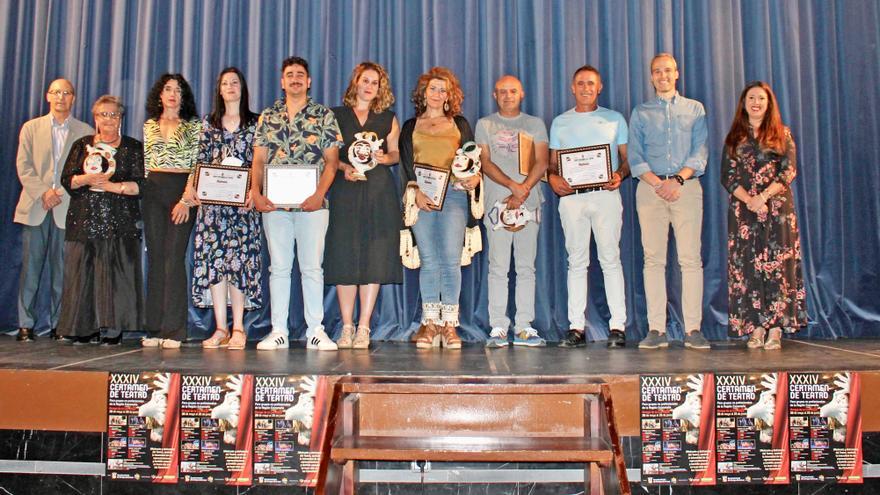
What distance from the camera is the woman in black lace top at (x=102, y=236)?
4.02 meters

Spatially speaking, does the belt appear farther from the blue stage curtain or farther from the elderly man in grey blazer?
the elderly man in grey blazer

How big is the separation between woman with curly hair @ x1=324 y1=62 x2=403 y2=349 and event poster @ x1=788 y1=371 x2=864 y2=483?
78.7 inches

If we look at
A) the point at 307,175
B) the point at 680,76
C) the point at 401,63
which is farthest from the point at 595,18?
the point at 307,175

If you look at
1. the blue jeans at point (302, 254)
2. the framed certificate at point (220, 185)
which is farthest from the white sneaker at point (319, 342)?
the framed certificate at point (220, 185)

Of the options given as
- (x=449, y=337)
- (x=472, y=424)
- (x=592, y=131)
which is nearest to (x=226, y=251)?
(x=449, y=337)

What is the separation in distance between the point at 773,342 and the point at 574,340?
1.02 m

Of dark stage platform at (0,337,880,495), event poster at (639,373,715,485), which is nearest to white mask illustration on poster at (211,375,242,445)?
dark stage platform at (0,337,880,495)

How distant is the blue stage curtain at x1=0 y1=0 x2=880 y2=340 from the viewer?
15.0ft

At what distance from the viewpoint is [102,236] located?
405 cm

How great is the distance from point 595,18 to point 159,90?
2.76 m

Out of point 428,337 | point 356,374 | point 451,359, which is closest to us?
point 356,374

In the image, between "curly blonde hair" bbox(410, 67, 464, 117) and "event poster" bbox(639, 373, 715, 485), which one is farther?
"curly blonde hair" bbox(410, 67, 464, 117)

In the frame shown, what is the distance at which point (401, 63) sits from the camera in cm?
475

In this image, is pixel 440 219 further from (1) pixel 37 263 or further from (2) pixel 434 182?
(1) pixel 37 263
